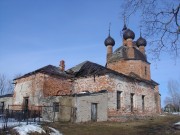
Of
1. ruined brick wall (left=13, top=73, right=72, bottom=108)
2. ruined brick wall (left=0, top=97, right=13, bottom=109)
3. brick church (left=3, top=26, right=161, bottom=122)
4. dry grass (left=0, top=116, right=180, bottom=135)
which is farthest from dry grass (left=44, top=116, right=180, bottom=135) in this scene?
ruined brick wall (left=0, top=97, right=13, bottom=109)

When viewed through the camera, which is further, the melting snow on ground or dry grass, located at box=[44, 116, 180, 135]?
dry grass, located at box=[44, 116, 180, 135]

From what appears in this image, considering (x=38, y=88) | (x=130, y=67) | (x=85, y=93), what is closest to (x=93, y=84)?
(x=85, y=93)

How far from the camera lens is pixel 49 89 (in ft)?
83.0

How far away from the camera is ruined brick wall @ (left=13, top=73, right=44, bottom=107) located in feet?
80.8

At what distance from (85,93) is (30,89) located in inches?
278

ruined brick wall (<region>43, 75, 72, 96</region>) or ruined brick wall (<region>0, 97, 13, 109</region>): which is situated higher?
ruined brick wall (<region>43, 75, 72, 96</region>)

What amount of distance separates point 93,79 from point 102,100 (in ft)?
10.8

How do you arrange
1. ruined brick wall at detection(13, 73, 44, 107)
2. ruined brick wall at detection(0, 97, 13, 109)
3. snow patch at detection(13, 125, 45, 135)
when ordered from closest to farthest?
snow patch at detection(13, 125, 45, 135) < ruined brick wall at detection(13, 73, 44, 107) < ruined brick wall at detection(0, 97, 13, 109)

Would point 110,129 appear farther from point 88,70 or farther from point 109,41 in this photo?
point 109,41

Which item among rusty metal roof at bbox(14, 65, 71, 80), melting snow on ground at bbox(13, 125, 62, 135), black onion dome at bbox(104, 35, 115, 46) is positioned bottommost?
melting snow on ground at bbox(13, 125, 62, 135)

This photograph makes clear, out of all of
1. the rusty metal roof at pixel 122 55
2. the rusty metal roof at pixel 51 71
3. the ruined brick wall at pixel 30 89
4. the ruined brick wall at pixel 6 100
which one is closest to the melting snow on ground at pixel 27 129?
the ruined brick wall at pixel 30 89

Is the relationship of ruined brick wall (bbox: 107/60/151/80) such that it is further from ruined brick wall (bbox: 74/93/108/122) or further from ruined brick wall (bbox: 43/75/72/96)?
ruined brick wall (bbox: 74/93/108/122)

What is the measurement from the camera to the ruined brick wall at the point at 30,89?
24623mm

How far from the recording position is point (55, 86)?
2605cm
